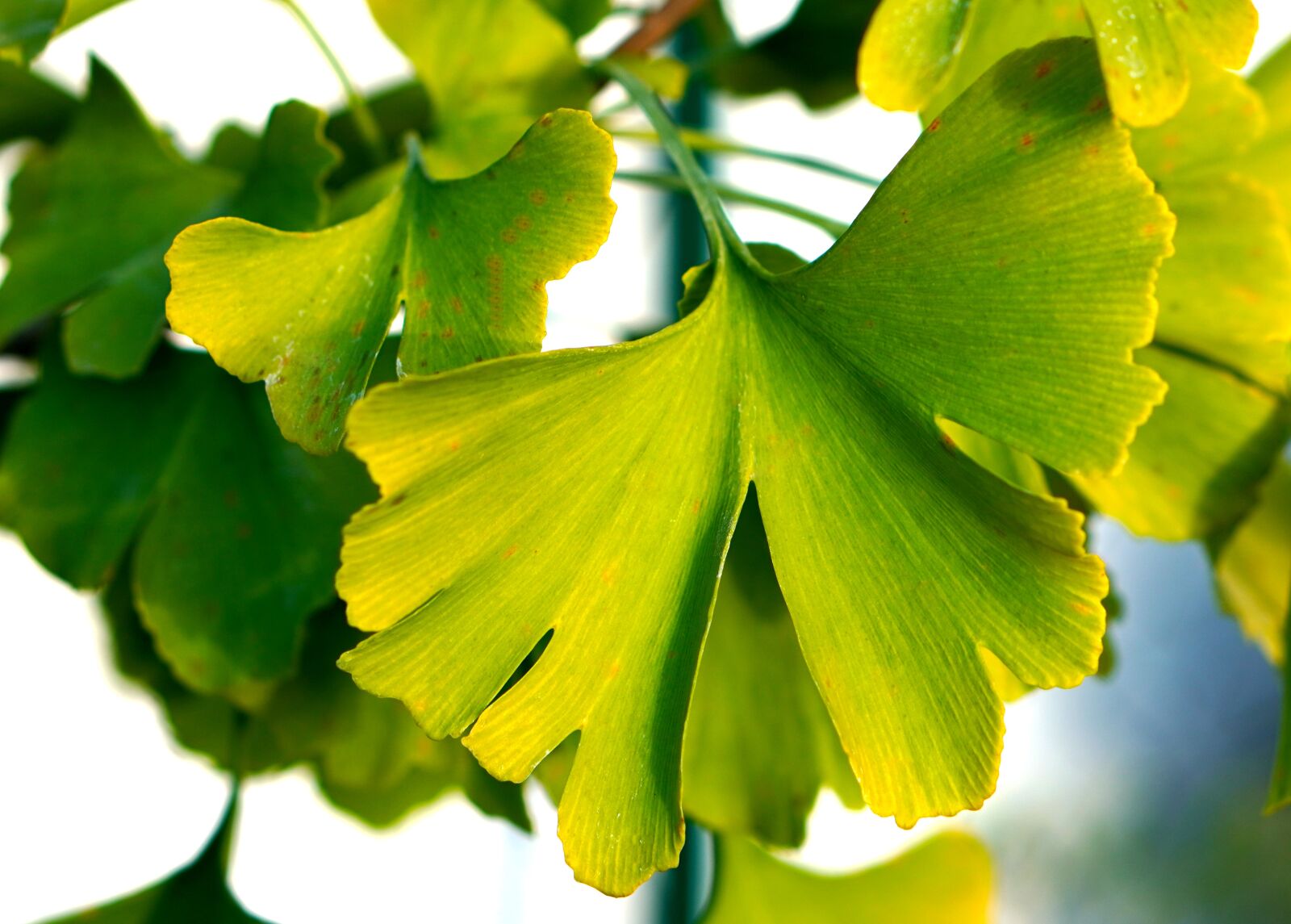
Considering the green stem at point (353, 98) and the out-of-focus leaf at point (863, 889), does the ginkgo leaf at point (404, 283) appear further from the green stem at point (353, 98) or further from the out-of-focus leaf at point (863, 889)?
the out-of-focus leaf at point (863, 889)

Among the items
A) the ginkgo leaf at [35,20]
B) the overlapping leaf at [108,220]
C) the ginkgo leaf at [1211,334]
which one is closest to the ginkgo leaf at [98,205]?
the overlapping leaf at [108,220]

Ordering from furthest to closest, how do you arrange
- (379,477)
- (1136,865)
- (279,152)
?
(1136,865) < (279,152) < (379,477)

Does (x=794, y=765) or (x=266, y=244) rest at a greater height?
(x=266, y=244)

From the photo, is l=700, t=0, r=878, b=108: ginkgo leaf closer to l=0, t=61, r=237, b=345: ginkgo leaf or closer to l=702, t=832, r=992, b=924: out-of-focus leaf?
l=0, t=61, r=237, b=345: ginkgo leaf

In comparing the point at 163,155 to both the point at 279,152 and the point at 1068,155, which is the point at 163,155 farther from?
the point at 1068,155

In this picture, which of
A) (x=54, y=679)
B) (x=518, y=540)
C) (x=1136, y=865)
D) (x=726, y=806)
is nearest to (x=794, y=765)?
(x=726, y=806)

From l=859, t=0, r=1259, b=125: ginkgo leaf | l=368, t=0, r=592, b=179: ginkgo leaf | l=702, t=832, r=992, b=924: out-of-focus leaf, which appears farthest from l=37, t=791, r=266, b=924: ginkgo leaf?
l=859, t=0, r=1259, b=125: ginkgo leaf

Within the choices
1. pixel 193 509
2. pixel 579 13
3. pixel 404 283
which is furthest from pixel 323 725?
pixel 579 13
